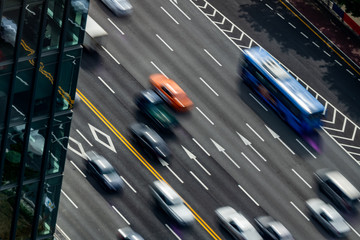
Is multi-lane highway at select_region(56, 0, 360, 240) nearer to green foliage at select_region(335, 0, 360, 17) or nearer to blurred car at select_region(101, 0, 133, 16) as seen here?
blurred car at select_region(101, 0, 133, 16)

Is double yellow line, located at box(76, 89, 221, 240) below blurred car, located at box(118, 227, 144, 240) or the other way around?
the other way around

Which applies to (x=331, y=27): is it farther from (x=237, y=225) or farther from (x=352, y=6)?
(x=237, y=225)

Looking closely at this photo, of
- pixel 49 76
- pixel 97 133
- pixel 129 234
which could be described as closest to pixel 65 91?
pixel 49 76

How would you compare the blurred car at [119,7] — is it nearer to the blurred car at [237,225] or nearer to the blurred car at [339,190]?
the blurred car at [237,225]

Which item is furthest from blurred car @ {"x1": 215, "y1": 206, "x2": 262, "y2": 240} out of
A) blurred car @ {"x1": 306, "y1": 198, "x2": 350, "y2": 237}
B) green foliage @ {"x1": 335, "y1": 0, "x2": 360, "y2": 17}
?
green foliage @ {"x1": 335, "y1": 0, "x2": 360, "y2": 17}

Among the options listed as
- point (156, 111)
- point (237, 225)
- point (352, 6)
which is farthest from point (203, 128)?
point (352, 6)

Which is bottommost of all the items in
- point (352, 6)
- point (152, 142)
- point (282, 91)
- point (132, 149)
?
point (152, 142)
